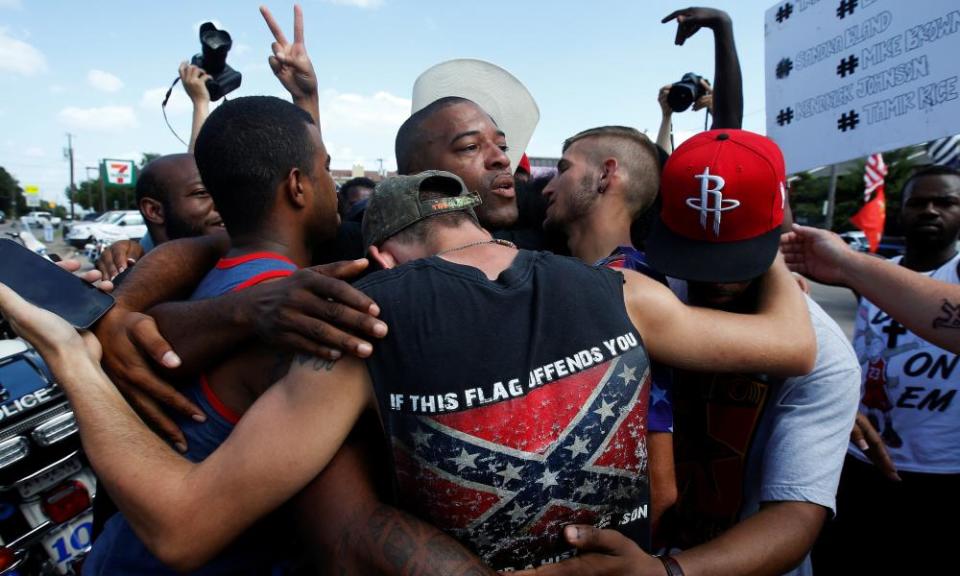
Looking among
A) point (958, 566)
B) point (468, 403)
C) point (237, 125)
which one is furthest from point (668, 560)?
point (958, 566)

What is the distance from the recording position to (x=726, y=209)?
1.76 meters

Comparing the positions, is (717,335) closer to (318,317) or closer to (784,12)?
(318,317)

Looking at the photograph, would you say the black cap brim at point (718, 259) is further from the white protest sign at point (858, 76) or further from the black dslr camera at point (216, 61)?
the black dslr camera at point (216, 61)

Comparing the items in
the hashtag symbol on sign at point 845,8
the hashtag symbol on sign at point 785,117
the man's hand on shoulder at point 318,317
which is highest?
the hashtag symbol on sign at point 845,8

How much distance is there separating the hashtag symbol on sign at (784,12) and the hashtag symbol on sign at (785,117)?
58 centimetres

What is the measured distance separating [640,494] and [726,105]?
224cm

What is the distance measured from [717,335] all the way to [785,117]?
275 centimetres

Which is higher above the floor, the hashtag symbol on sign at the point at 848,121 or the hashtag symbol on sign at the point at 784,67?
the hashtag symbol on sign at the point at 784,67

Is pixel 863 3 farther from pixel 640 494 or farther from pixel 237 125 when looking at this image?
pixel 237 125

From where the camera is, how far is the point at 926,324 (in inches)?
81.3

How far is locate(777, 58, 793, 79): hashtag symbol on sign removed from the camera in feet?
11.6

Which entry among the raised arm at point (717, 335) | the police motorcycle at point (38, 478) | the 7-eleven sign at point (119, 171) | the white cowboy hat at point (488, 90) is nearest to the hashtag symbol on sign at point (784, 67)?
the white cowboy hat at point (488, 90)

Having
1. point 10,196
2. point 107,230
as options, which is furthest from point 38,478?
point 10,196

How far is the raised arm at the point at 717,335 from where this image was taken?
1520 mm
